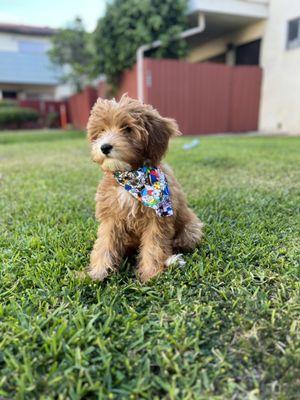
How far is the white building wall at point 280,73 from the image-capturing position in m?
11.2

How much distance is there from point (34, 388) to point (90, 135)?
5.20 ft

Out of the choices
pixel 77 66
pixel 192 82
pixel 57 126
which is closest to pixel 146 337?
pixel 192 82

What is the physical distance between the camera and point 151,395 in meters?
1.42

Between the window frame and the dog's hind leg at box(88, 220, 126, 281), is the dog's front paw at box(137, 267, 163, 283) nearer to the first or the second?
the dog's hind leg at box(88, 220, 126, 281)

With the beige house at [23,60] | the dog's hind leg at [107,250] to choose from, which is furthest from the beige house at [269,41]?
the beige house at [23,60]

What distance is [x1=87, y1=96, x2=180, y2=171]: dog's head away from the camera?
2154mm

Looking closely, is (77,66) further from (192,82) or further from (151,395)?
(151,395)

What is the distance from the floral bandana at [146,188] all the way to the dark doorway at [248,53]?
496 inches

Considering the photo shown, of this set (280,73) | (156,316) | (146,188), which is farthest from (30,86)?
(156,316)

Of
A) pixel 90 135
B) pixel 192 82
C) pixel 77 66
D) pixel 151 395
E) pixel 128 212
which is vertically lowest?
pixel 151 395

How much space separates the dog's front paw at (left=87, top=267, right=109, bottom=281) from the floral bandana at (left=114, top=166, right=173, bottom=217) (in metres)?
0.55

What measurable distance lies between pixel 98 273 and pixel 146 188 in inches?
26.7

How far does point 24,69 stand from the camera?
92.0 feet

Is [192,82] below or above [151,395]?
above
